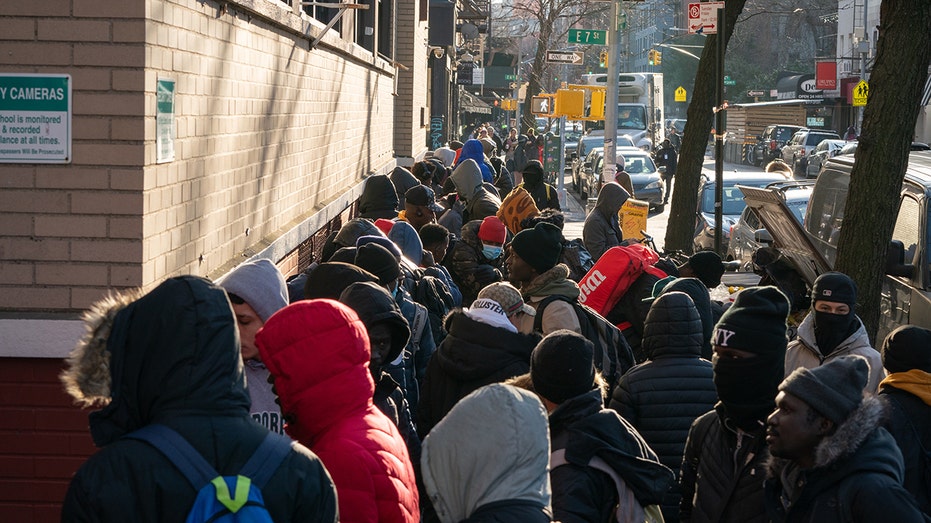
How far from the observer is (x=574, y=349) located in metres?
4.03

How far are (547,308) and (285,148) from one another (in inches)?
146

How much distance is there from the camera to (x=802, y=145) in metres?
48.9

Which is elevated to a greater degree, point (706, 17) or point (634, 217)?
point (706, 17)

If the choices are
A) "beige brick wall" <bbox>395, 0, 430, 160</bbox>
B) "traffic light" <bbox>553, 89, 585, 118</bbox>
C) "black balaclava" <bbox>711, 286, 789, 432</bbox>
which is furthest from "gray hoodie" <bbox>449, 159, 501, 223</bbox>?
"traffic light" <bbox>553, 89, 585, 118</bbox>

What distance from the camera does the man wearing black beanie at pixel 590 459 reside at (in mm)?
3789

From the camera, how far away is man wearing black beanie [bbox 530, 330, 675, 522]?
3789 millimetres

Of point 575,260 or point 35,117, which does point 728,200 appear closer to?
point 575,260

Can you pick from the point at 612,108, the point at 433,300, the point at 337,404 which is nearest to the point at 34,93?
the point at 337,404

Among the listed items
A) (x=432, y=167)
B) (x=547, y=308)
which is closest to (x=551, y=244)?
(x=547, y=308)

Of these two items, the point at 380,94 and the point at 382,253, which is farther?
the point at 380,94

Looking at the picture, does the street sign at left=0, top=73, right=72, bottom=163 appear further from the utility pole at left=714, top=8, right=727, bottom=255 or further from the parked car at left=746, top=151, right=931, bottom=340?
the utility pole at left=714, top=8, right=727, bottom=255

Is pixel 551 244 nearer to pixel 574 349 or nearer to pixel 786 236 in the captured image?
pixel 574 349

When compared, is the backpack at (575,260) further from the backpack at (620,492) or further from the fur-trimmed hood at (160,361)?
the fur-trimmed hood at (160,361)

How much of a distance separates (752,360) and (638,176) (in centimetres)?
2800
